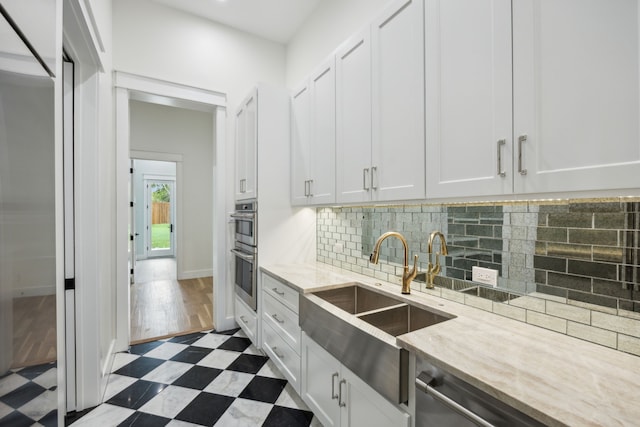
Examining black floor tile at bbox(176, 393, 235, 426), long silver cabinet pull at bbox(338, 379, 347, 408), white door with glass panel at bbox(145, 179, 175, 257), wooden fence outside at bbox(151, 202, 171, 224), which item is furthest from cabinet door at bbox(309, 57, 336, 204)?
wooden fence outside at bbox(151, 202, 171, 224)

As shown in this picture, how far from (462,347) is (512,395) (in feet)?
0.87

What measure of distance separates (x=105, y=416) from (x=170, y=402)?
36 centimetres

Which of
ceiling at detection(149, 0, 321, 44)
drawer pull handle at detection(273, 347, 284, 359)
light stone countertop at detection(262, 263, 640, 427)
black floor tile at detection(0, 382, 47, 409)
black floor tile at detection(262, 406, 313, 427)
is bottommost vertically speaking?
black floor tile at detection(262, 406, 313, 427)

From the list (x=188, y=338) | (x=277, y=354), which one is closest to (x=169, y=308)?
(x=188, y=338)

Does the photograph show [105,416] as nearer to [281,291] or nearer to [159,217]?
[281,291]

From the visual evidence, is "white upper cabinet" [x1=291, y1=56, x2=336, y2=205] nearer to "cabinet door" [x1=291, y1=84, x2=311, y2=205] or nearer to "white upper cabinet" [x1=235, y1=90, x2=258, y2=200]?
"cabinet door" [x1=291, y1=84, x2=311, y2=205]

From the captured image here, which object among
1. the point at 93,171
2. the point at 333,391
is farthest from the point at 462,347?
the point at 93,171

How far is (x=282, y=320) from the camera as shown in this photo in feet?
6.75

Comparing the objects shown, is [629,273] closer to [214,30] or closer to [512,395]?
[512,395]

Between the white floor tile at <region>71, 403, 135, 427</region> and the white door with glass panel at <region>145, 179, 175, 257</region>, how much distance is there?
6.42 meters

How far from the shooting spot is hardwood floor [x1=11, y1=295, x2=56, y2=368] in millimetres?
642

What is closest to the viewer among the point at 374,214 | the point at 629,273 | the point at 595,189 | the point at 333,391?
the point at 595,189

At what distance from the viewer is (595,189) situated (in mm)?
822

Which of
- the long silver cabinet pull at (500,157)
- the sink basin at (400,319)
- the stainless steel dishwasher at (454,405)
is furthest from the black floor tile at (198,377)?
the long silver cabinet pull at (500,157)
